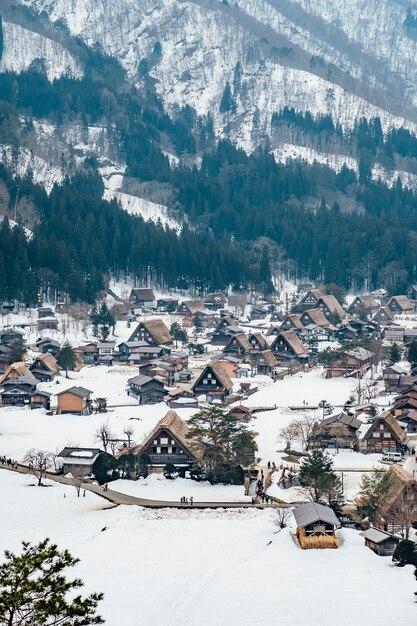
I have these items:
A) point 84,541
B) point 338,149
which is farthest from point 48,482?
point 338,149

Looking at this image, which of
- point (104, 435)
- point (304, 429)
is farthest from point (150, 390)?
point (304, 429)

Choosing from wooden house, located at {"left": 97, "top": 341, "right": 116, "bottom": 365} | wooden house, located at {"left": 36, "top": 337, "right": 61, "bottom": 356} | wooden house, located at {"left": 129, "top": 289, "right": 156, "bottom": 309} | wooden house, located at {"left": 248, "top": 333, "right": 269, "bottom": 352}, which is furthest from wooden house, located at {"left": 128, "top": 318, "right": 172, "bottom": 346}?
wooden house, located at {"left": 129, "top": 289, "right": 156, "bottom": 309}

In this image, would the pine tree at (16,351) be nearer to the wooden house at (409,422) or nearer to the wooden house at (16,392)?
the wooden house at (16,392)

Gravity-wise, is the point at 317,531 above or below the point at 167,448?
below

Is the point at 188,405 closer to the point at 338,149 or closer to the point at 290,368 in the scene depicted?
the point at 290,368

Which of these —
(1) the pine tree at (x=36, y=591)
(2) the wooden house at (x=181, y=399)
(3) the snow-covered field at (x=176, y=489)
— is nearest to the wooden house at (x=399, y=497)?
(3) the snow-covered field at (x=176, y=489)

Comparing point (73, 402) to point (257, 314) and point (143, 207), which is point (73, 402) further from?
point (143, 207)
